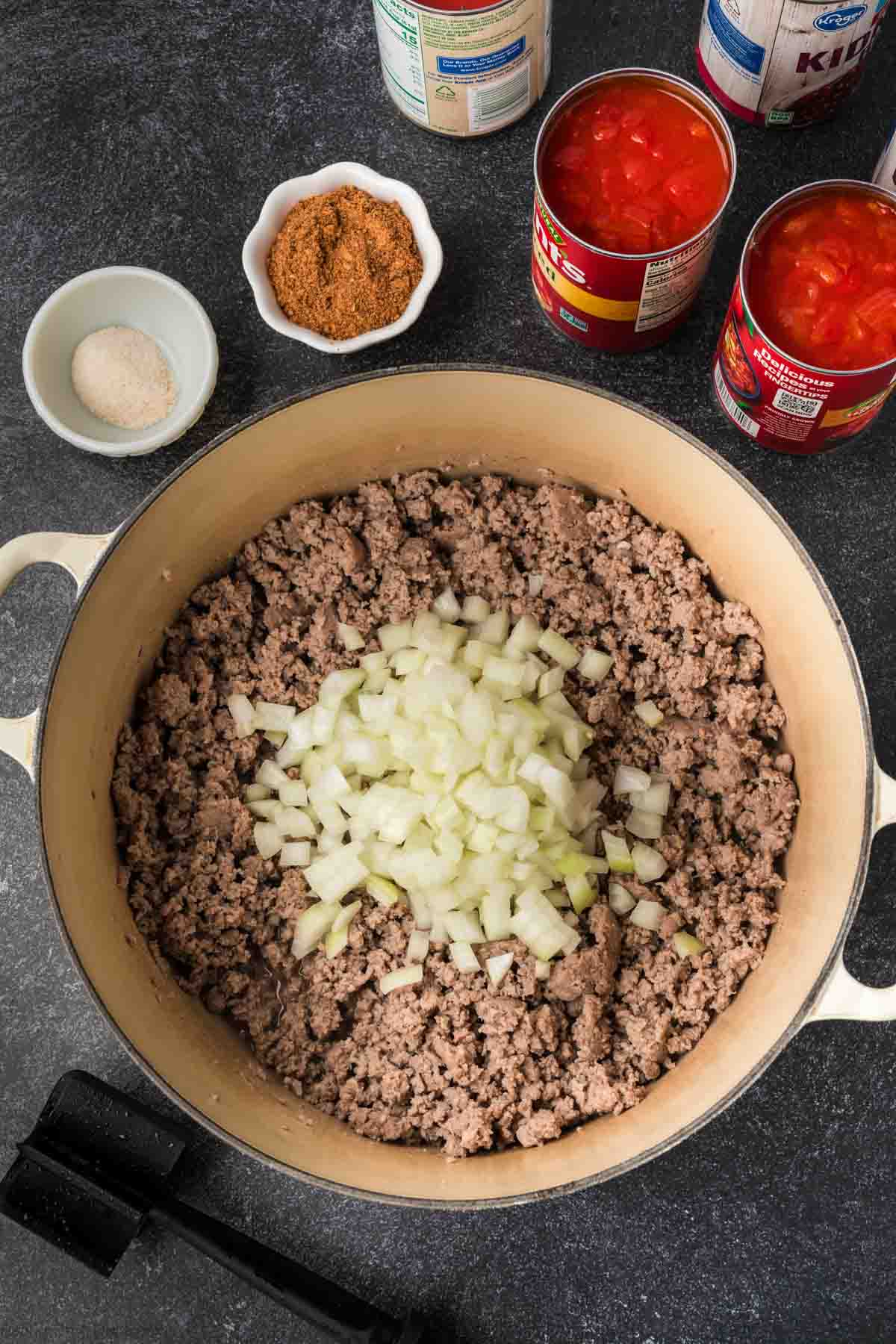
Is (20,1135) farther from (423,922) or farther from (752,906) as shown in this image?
(752,906)

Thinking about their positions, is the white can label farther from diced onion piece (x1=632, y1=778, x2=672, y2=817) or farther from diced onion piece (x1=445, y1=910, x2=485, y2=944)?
diced onion piece (x1=445, y1=910, x2=485, y2=944)

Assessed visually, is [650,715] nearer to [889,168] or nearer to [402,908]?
[402,908]

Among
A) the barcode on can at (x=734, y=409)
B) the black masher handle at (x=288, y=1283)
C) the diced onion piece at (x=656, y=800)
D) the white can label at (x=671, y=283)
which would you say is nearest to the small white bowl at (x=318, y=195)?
the white can label at (x=671, y=283)

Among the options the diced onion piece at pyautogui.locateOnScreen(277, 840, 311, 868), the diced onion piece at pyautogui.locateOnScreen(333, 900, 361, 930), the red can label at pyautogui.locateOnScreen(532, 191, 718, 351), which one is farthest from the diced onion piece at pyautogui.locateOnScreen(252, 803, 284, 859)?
the red can label at pyautogui.locateOnScreen(532, 191, 718, 351)

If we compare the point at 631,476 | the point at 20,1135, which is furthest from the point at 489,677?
the point at 20,1135

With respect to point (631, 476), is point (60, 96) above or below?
above

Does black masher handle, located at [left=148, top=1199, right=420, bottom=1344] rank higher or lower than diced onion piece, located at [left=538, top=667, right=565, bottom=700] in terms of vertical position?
lower
